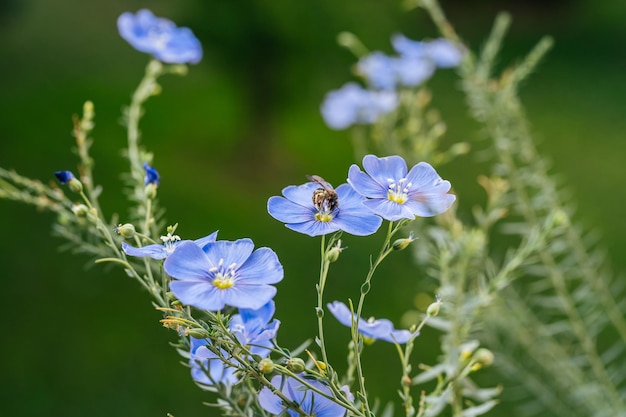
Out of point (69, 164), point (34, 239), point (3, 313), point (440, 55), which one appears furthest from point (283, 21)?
point (440, 55)

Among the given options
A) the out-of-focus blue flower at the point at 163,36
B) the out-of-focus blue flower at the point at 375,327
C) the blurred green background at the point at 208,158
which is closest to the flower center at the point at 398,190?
the out-of-focus blue flower at the point at 375,327

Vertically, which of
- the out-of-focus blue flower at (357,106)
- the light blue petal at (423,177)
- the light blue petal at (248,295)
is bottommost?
the light blue petal at (248,295)

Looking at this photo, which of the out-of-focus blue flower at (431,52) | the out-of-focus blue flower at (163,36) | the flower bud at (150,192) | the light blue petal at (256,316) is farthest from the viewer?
the out-of-focus blue flower at (431,52)

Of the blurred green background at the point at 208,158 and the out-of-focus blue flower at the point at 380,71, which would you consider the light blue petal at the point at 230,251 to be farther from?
the blurred green background at the point at 208,158

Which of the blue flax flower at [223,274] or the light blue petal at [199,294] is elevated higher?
the blue flax flower at [223,274]

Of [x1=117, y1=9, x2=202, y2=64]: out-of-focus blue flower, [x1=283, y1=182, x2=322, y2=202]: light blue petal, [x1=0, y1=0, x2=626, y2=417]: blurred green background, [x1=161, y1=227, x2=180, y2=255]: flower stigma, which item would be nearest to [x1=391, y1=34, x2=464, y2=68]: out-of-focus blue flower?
[x1=117, y1=9, x2=202, y2=64]: out-of-focus blue flower

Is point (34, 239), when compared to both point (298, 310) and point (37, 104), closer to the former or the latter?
point (298, 310)
